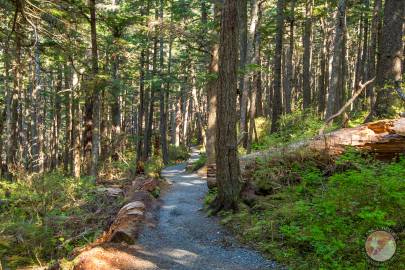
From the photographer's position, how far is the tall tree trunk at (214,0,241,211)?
8352mm

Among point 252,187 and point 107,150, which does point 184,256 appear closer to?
point 252,187

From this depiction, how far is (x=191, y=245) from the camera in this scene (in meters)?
7.32

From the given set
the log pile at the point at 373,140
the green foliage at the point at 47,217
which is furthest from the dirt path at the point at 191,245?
the log pile at the point at 373,140

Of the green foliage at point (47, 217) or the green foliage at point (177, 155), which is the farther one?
the green foliage at point (177, 155)

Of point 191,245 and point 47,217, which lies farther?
point 47,217

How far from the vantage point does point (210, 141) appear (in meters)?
15.7

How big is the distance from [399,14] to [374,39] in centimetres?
838

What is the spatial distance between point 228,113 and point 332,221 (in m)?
3.60

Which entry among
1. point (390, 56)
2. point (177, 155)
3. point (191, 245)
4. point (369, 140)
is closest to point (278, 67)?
point (390, 56)

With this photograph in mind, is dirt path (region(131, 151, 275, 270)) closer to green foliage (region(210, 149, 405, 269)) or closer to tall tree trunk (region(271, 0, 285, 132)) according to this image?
green foliage (region(210, 149, 405, 269))

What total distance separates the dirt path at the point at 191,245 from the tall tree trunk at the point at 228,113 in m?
0.88

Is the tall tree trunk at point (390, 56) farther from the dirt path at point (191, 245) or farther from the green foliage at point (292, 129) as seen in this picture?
the dirt path at point (191, 245)

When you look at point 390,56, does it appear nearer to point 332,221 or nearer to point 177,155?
point 332,221

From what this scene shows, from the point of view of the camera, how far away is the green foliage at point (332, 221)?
5.42 m
